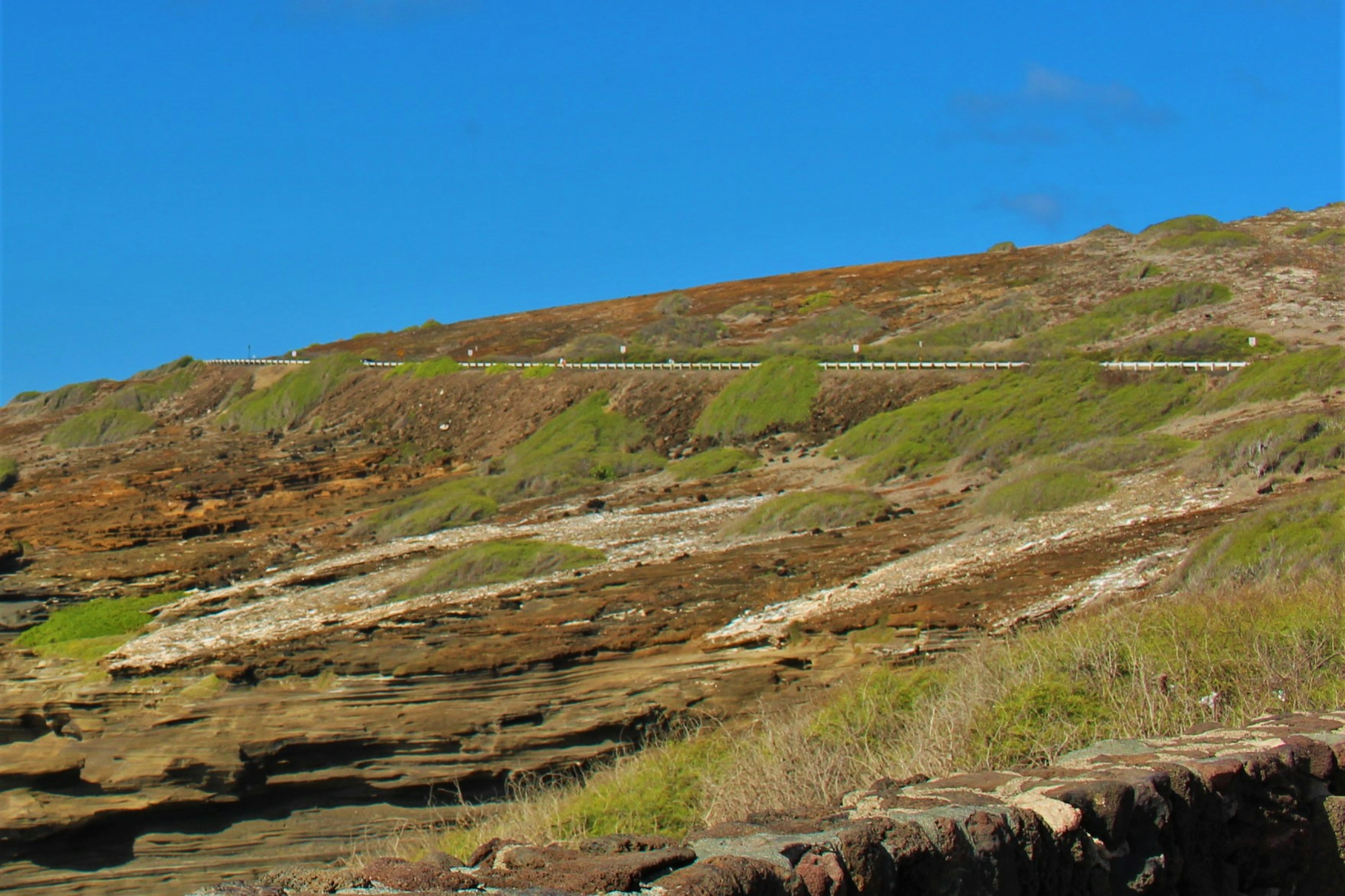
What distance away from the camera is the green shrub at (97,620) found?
941 inches

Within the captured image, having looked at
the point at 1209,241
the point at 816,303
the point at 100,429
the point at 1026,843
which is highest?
the point at 816,303

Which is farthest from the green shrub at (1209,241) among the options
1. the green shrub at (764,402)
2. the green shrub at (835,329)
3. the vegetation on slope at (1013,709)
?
the vegetation on slope at (1013,709)

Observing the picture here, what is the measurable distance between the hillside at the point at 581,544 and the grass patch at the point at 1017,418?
131 millimetres

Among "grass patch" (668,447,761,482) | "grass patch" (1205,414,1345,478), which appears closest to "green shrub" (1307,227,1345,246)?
"grass patch" (668,447,761,482)

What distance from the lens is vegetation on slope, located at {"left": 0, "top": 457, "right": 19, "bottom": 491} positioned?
146 ft

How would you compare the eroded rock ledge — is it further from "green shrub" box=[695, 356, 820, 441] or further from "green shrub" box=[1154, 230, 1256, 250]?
"green shrub" box=[1154, 230, 1256, 250]

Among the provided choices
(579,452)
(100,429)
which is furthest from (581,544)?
(100,429)

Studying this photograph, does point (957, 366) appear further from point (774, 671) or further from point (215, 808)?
point (215, 808)

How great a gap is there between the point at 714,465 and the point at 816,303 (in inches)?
1285

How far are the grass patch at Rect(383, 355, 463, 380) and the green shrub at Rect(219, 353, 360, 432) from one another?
31.6 inches

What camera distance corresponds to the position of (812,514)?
24.6 metres

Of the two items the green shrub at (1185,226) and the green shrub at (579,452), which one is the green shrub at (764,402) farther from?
the green shrub at (1185,226)

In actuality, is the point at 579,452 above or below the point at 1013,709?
above

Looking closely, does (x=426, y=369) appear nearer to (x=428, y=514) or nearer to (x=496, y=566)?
(x=428, y=514)
